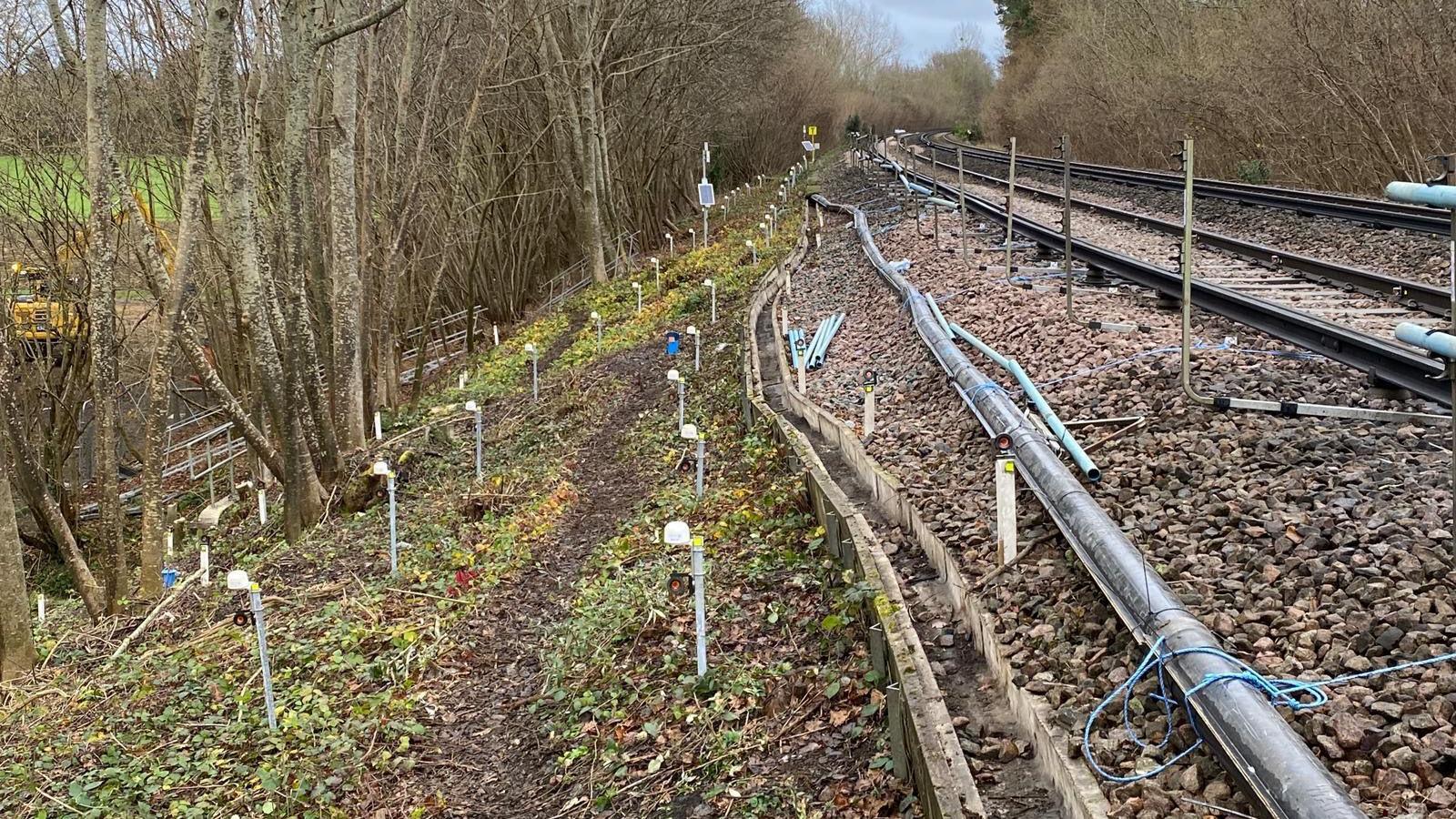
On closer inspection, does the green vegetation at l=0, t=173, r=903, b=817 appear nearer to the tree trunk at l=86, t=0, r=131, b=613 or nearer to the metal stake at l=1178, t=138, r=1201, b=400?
the tree trunk at l=86, t=0, r=131, b=613

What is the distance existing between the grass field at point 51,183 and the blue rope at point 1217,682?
47.8 feet

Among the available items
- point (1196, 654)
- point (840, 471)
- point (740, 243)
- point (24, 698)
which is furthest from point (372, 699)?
point (740, 243)

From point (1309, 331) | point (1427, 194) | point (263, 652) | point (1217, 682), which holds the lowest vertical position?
point (263, 652)

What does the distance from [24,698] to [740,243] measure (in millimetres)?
23283

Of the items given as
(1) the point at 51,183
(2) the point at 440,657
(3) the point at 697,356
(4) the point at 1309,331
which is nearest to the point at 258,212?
(1) the point at 51,183

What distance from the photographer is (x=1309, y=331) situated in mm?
9258

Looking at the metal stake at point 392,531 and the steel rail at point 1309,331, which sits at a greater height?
the steel rail at point 1309,331

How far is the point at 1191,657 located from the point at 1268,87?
26.7 metres

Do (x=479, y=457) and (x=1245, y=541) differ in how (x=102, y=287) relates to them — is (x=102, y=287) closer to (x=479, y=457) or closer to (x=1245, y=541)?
(x=479, y=457)

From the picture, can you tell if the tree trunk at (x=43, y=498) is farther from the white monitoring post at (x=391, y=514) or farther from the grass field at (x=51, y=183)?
the white monitoring post at (x=391, y=514)

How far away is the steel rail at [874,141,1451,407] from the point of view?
24.8ft

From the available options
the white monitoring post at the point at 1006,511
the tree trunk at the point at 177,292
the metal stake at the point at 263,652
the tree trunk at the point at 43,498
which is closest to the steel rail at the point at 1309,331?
the white monitoring post at the point at 1006,511

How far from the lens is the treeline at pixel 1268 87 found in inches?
798

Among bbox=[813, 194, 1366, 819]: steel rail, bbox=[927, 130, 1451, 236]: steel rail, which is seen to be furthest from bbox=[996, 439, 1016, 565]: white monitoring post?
bbox=[927, 130, 1451, 236]: steel rail
